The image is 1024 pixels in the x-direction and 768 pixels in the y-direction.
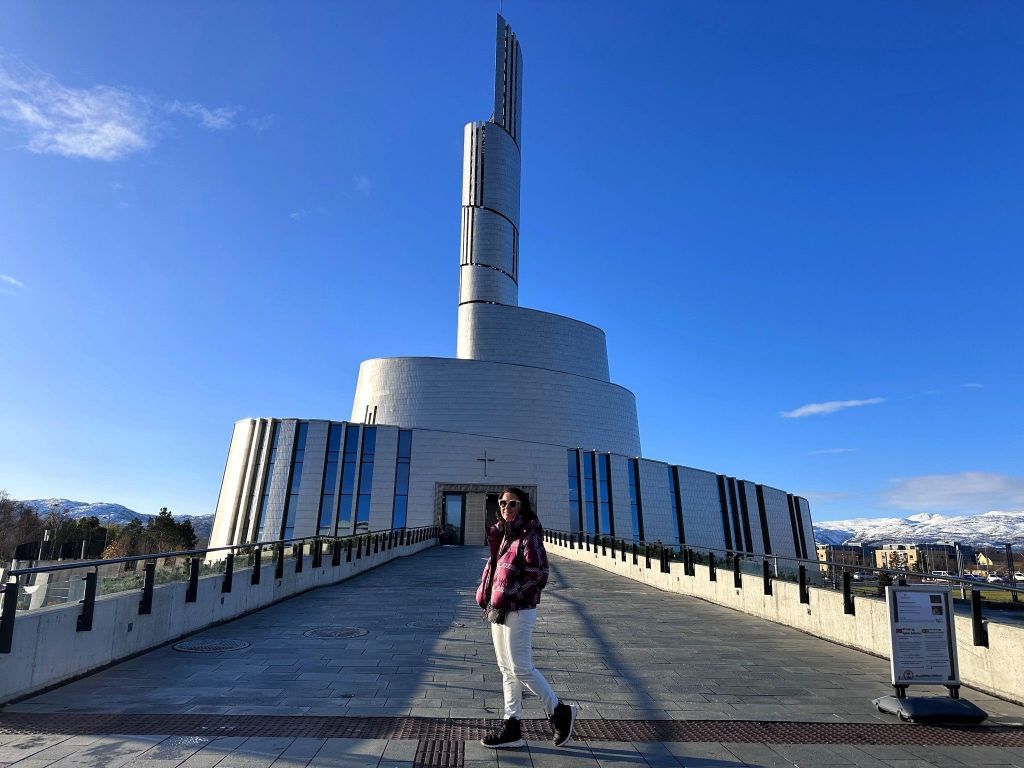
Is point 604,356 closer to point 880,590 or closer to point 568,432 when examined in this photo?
point 568,432

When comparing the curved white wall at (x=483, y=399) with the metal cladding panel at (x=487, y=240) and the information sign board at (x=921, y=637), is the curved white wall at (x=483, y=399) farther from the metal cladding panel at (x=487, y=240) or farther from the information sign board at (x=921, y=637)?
the information sign board at (x=921, y=637)

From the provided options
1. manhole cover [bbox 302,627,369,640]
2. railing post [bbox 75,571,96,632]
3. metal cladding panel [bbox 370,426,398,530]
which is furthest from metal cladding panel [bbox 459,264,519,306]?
railing post [bbox 75,571,96,632]

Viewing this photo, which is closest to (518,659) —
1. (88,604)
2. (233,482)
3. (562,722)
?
(562,722)

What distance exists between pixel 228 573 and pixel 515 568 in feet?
27.1

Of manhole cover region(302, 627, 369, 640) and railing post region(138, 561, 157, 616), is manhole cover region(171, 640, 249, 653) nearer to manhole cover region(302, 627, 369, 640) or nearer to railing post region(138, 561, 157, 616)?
railing post region(138, 561, 157, 616)

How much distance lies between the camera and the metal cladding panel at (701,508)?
5931 centimetres

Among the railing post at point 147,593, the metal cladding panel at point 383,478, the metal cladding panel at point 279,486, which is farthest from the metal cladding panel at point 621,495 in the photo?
the railing post at point 147,593

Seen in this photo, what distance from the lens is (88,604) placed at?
752 centimetres

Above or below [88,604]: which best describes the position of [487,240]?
above

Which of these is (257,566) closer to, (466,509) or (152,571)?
(152,571)

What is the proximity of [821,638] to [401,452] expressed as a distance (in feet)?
157

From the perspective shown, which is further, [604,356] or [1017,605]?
[604,356]

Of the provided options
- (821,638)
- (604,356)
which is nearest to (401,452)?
(604,356)

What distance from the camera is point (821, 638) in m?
10.4
